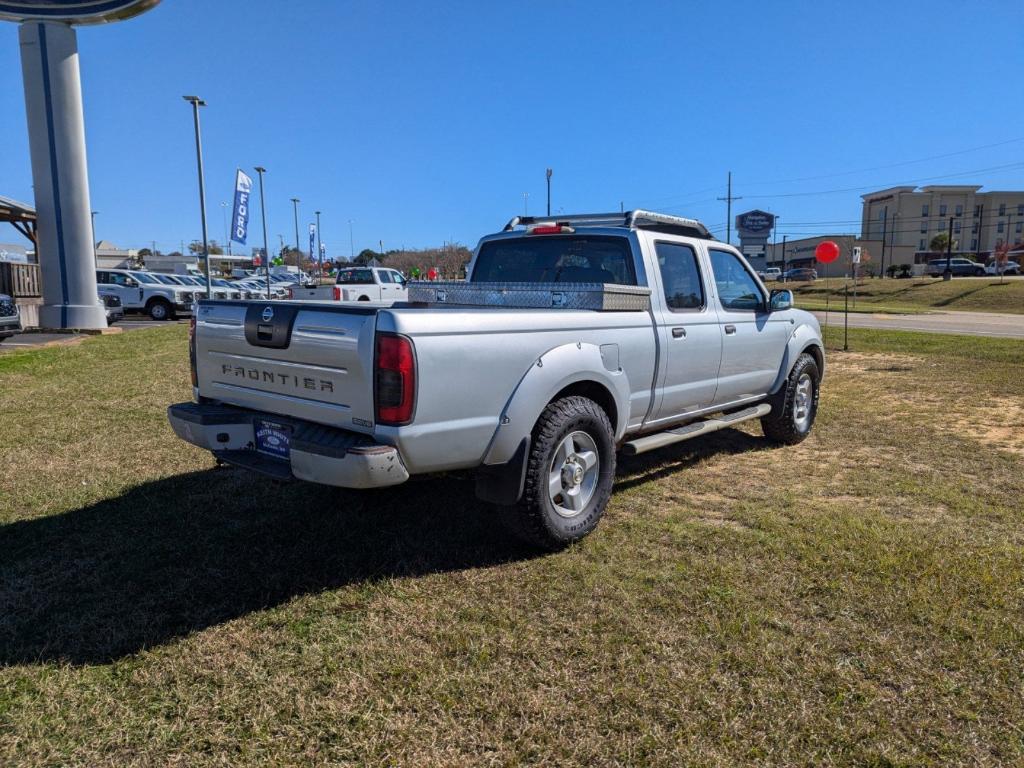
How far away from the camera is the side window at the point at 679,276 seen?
5.03m

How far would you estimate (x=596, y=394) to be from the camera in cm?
430

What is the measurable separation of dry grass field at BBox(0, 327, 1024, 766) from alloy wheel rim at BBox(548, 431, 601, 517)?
10.0 inches

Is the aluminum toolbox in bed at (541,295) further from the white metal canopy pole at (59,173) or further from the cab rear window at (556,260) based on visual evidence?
the white metal canopy pole at (59,173)

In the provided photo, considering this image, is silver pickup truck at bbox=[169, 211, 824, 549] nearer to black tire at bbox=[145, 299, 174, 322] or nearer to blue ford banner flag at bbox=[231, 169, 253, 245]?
black tire at bbox=[145, 299, 174, 322]

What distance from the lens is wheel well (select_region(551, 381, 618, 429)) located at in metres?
4.10

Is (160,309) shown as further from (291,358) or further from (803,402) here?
(291,358)

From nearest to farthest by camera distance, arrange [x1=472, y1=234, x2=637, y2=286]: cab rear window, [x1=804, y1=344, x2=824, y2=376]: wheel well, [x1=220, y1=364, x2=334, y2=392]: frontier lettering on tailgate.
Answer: [x1=220, y1=364, x2=334, y2=392]: frontier lettering on tailgate, [x1=472, y1=234, x2=637, y2=286]: cab rear window, [x1=804, y1=344, x2=824, y2=376]: wheel well

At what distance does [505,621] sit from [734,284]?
371cm

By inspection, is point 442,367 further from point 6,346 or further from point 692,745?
point 6,346

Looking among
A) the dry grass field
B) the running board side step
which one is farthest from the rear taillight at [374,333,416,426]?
the running board side step

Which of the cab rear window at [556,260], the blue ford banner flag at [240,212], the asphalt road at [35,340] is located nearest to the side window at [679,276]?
the cab rear window at [556,260]

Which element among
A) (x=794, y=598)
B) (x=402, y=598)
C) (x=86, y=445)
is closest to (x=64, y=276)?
(x=86, y=445)

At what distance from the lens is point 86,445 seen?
6.25 metres

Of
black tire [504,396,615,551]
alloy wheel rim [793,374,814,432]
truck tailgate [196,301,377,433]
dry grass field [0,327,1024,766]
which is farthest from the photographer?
alloy wheel rim [793,374,814,432]
